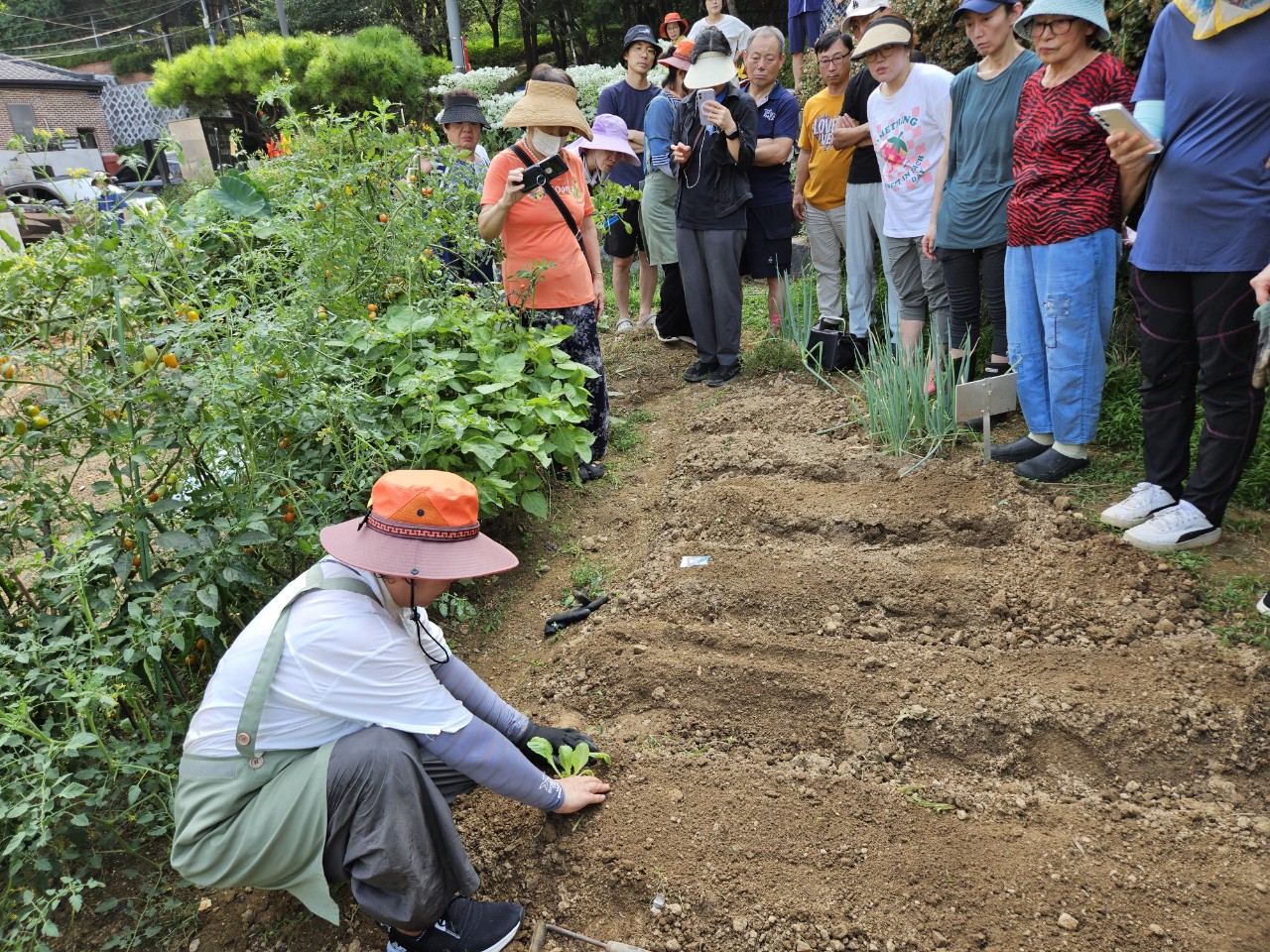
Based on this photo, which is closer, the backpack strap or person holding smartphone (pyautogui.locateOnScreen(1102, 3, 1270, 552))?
the backpack strap

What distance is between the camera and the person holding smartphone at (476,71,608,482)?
3840 millimetres

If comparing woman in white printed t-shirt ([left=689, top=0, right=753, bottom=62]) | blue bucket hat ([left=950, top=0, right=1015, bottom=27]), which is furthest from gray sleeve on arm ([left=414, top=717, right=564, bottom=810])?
woman in white printed t-shirt ([left=689, top=0, right=753, bottom=62])

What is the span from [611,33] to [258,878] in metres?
18.7

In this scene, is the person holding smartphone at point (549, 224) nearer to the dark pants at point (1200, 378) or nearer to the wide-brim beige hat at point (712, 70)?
the wide-brim beige hat at point (712, 70)

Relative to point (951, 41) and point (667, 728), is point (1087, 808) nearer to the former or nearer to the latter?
point (667, 728)

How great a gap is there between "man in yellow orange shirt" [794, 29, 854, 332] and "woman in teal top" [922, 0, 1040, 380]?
1055 mm

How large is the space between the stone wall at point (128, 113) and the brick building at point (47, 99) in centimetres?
50

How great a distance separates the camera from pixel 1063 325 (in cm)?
333

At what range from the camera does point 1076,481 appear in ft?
11.3

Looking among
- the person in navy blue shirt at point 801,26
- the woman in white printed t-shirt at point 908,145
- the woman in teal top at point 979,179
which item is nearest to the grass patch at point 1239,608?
the woman in teal top at point 979,179

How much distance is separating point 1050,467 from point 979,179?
4.00 feet

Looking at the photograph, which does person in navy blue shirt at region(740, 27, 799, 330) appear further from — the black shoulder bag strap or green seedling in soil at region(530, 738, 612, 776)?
green seedling in soil at region(530, 738, 612, 776)

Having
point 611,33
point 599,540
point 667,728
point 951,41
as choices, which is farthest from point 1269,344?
point 611,33

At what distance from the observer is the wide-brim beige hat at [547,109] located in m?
3.78
